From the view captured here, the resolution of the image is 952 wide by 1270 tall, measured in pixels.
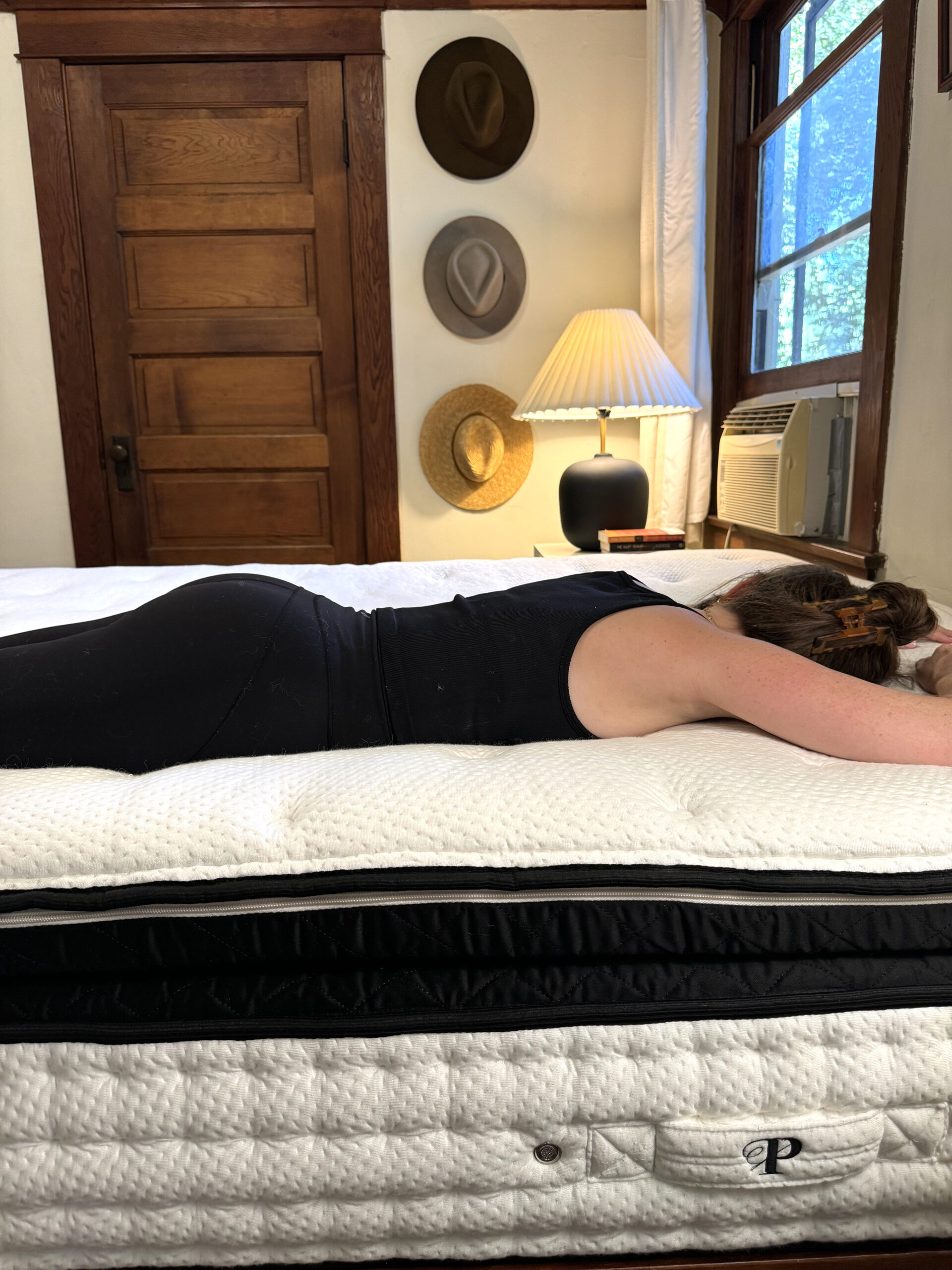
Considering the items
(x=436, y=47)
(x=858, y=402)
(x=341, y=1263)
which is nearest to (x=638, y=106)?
(x=436, y=47)

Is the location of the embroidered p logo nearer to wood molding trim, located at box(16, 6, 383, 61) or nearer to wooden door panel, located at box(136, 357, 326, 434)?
wooden door panel, located at box(136, 357, 326, 434)

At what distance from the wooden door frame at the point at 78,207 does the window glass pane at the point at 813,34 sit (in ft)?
4.20

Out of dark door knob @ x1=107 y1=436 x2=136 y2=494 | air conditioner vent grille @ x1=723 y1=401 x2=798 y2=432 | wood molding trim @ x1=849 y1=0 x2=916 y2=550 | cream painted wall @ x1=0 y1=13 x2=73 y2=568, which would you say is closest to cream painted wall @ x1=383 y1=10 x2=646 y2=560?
air conditioner vent grille @ x1=723 y1=401 x2=798 y2=432

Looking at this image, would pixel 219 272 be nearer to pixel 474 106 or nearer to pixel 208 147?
pixel 208 147

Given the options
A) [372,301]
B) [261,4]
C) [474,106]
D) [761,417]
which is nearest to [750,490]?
[761,417]

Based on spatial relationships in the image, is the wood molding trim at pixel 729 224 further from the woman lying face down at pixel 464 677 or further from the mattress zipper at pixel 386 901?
the mattress zipper at pixel 386 901

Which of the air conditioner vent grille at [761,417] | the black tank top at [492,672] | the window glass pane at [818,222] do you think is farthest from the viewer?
the air conditioner vent grille at [761,417]

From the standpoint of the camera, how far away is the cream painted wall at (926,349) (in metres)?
1.61

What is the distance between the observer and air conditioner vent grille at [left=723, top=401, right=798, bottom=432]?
2455mm

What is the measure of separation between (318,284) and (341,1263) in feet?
9.65

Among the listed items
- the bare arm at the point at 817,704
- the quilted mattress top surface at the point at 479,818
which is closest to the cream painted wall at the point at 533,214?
the bare arm at the point at 817,704

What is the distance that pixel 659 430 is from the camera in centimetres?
304

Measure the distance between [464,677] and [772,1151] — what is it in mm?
534

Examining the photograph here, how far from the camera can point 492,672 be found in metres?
1.01
